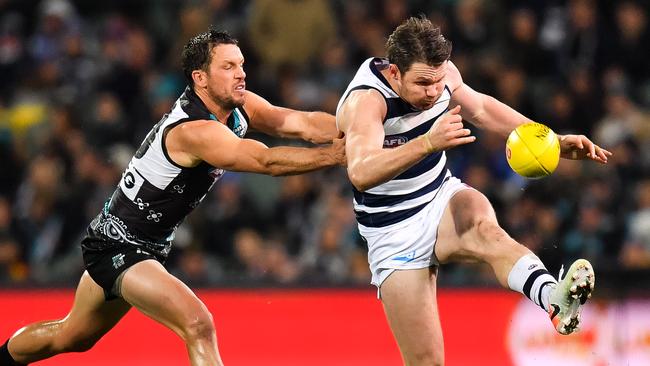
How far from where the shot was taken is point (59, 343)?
7.05 metres

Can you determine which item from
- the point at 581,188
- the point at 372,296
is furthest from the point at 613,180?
the point at 372,296

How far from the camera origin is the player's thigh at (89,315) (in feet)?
22.8

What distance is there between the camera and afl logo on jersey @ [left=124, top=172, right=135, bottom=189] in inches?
269

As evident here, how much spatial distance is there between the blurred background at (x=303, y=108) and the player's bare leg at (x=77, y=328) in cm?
260

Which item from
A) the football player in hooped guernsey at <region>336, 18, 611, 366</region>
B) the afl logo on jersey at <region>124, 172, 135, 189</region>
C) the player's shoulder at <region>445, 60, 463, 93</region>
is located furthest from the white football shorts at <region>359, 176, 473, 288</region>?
the afl logo on jersey at <region>124, 172, 135, 189</region>

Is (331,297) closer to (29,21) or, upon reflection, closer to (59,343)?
(59,343)

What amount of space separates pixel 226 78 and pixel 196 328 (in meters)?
1.44

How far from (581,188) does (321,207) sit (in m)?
2.36

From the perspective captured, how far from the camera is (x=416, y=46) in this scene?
245 inches

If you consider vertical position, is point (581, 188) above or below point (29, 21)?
below

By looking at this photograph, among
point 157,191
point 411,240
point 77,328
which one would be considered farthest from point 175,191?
point 411,240

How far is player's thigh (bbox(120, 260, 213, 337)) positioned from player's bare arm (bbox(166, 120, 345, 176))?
721 mm

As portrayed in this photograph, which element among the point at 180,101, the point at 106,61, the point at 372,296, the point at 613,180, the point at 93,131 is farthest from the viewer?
the point at 106,61

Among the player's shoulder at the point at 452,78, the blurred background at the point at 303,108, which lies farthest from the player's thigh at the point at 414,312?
the blurred background at the point at 303,108
